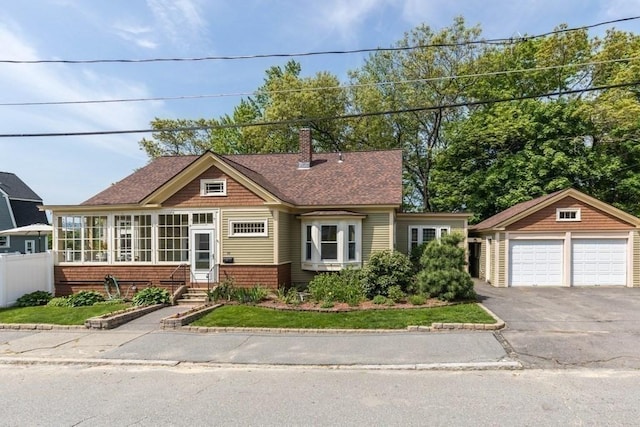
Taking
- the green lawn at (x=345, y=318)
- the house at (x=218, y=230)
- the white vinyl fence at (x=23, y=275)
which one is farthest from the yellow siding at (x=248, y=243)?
the white vinyl fence at (x=23, y=275)

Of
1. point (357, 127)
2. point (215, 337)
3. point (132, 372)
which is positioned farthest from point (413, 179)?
point (132, 372)

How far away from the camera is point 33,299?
50.9 feet

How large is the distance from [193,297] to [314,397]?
1044 centimetres

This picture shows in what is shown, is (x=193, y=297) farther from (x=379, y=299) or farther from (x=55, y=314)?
(x=379, y=299)

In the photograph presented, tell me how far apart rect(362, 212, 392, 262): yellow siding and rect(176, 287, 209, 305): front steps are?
6.36 metres

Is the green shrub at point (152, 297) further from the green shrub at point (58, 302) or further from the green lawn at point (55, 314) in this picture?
the green shrub at point (58, 302)

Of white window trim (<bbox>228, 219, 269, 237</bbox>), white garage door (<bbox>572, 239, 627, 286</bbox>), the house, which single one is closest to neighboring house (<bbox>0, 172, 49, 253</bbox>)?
the house

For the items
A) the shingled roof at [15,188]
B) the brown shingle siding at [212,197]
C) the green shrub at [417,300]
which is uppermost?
the shingled roof at [15,188]

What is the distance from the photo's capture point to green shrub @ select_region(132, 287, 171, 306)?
14586 millimetres

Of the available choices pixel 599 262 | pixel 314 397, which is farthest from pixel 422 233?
pixel 314 397

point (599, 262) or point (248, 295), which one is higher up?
point (599, 262)

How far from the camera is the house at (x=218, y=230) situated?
53.2 ft

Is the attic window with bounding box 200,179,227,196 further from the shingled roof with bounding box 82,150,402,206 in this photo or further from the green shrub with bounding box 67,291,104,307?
the green shrub with bounding box 67,291,104,307

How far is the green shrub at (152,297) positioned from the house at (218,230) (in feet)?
4.57
